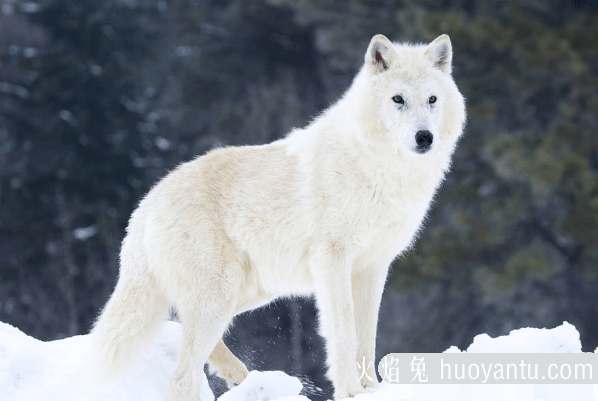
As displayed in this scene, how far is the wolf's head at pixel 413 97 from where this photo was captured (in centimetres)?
446

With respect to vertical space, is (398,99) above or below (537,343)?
above

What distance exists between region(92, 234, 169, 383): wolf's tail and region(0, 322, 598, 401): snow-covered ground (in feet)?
0.29

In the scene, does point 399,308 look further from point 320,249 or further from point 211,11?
point 320,249

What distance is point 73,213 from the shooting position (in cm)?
1591

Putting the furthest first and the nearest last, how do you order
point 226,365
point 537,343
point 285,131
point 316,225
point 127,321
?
point 285,131, point 226,365, point 127,321, point 316,225, point 537,343

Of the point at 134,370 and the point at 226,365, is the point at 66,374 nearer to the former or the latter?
the point at 134,370

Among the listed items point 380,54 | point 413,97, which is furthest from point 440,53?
point 413,97

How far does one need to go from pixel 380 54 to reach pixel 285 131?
36.7 feet

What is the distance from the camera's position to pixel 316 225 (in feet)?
15.2

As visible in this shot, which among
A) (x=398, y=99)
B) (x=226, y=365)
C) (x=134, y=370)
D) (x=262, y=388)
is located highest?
(x=398, y=99)

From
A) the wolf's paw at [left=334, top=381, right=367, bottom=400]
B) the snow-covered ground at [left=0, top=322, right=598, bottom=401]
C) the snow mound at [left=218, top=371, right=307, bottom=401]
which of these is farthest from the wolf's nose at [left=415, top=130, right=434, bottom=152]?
the snow mound at [left=218, top=371, right=307, bottom=401]

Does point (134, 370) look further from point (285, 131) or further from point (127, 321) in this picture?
point (285, 131)

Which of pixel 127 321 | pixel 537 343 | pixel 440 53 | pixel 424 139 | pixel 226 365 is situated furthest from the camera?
pixel 226 365

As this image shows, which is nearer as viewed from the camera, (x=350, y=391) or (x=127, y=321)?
(x=350, y=391)
